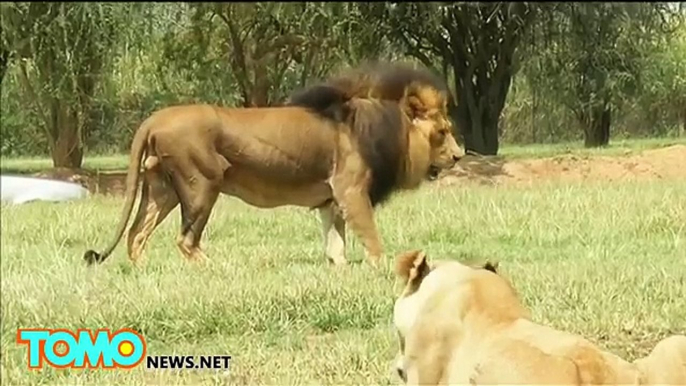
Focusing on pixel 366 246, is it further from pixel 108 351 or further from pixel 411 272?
pixel 411 272

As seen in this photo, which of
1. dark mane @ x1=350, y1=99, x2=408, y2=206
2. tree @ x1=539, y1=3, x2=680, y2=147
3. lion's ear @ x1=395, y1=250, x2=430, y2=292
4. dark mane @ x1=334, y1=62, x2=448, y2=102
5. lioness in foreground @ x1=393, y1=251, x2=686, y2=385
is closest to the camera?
lioness in foreground @ x1=393, y1=251, x2=686, y2=385

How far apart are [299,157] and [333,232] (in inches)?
8.1

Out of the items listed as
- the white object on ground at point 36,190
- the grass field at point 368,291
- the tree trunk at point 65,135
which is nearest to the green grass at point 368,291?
the grass field at point 368,291

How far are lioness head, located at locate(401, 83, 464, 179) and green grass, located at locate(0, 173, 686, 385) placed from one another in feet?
0.18

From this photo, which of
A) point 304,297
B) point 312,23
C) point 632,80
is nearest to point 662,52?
point 632,80

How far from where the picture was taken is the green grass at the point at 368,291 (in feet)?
5.73

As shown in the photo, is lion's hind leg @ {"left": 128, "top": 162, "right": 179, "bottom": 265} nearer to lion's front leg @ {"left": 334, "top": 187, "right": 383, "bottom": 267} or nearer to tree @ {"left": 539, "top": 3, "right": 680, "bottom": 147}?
lion's front leg @ {"left": 334, "top": 187, "right": 383, "bottom": 267}

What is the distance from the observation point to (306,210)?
2.50 metres

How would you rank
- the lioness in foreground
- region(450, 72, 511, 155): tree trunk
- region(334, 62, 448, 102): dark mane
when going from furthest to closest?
region(334, 62, 448, 102): dark mane → region(450, 72, 511, 155): tree trunk → the lioness in foreground

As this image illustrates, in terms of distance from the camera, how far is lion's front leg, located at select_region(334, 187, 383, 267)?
7.17 feet

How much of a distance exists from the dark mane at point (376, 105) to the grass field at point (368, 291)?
15 cm

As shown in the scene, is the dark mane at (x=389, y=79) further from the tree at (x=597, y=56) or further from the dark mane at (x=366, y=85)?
the tree at (x=597, y=56)

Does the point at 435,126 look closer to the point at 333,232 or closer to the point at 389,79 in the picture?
the point at 389,79

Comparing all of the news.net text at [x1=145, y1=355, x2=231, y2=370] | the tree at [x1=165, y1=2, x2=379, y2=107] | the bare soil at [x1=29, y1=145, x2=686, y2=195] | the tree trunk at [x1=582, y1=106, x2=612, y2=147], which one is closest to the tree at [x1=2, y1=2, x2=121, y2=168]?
the tree at [x1=165, y1=2, x2=379, y2=107]
